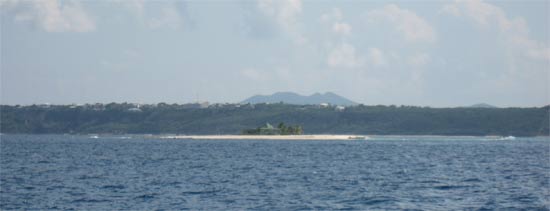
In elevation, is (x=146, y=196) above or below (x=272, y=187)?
below

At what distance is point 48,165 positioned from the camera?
247 ft

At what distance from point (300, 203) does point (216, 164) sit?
117 feet

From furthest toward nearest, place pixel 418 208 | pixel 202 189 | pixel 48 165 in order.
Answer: pixel 48 165 < pixel 202 189 < pixel 418 208

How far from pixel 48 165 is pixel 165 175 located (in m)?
17.3

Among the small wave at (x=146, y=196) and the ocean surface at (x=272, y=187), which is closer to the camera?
the ocean surface at (x=272, y=187)

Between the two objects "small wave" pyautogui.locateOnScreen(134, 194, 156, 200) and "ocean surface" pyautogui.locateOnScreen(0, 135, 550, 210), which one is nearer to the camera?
"ocean surface" pyautogui.locateOnScreen(0, 135, 550, 210)

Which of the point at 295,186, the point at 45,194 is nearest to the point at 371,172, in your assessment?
the point at 295,186

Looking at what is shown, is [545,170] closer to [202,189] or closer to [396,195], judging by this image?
[396,195]

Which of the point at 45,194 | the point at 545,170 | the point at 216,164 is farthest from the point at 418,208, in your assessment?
the point at 216,164

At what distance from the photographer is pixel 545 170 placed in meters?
69.8

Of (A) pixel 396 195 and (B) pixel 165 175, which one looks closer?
(A) pixel 396 195

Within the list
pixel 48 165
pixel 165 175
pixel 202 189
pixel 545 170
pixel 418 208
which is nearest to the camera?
pixel 418 208

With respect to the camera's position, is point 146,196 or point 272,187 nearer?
point 146,196

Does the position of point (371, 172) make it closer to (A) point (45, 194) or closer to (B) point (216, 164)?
(B) point (216, 164)
